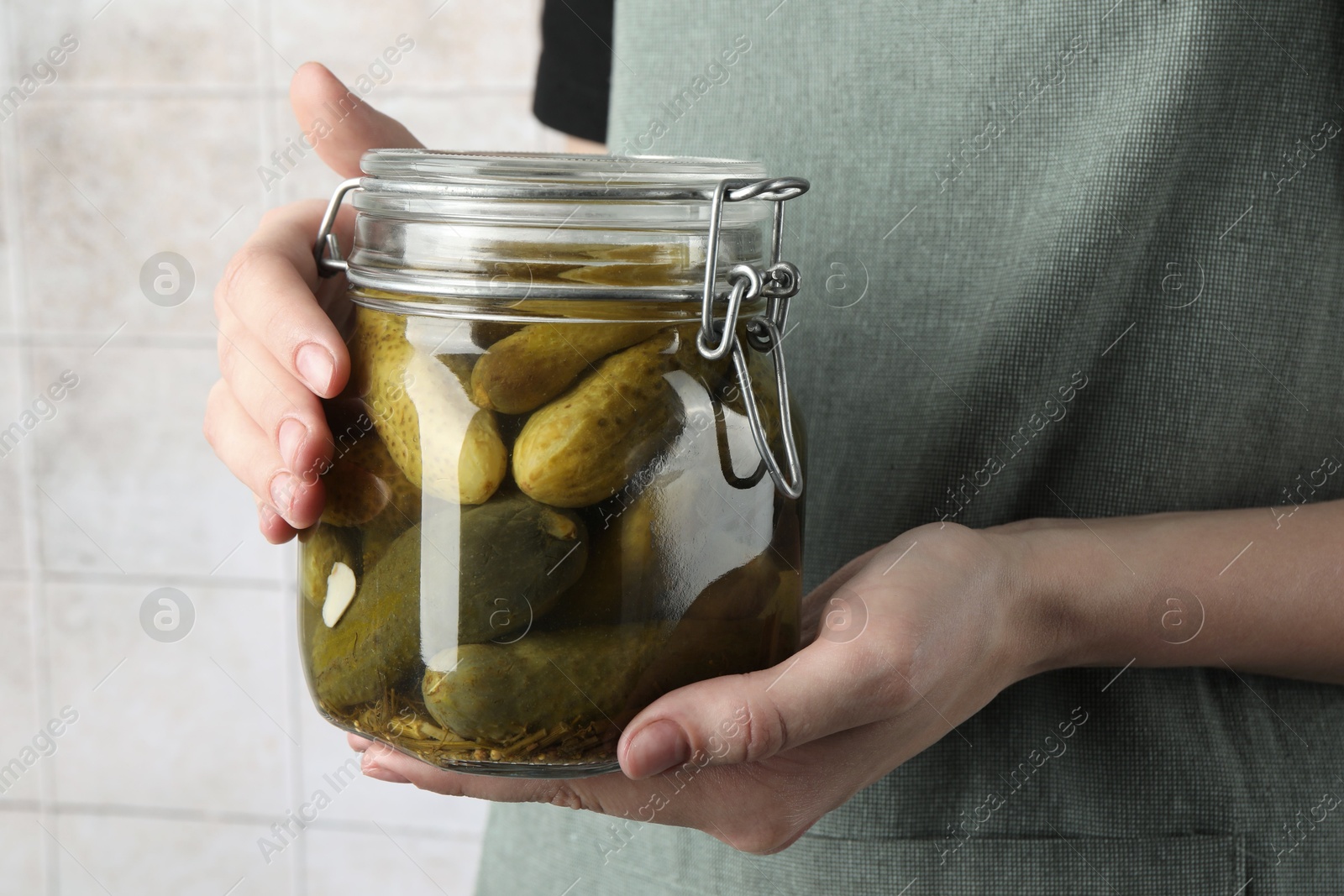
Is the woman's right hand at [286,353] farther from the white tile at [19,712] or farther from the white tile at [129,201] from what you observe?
the white tile at [19,712]

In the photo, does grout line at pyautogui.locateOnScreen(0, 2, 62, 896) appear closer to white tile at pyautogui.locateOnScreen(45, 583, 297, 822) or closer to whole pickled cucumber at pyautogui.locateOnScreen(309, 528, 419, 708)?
white tile at pyautogui.locateOnScreen(45, 583, 297, 822)

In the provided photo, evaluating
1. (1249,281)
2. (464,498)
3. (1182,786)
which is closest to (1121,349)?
(1249,281)

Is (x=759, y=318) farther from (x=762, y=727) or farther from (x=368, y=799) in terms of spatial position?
(x=368, y=799)

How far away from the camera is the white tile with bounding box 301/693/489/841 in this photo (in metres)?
1.13

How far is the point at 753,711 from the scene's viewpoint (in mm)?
342

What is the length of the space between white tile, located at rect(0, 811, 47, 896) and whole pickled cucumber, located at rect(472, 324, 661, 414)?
1.21 m

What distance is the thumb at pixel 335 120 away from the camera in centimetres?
45

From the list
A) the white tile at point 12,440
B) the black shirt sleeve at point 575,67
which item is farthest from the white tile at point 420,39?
the white tile at point 12,440

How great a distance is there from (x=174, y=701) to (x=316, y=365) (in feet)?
3.21

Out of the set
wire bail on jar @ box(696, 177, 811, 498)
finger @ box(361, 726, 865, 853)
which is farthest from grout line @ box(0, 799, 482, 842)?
wire bail on jar @ box(696, 177, 811, 498)

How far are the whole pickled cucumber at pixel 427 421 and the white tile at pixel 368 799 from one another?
834 millimetres

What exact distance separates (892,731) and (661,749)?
100mm

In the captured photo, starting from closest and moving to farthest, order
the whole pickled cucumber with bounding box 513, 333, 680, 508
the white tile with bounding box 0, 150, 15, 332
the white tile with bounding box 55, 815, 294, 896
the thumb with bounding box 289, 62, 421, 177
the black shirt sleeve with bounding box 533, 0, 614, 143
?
the whole pickled cucumber with bounding box 513, 333, 680, 508
the thumb with bounding box 289, 62, 421, 177
the black shirt sleeve with bounding box 533, 0, 614, 143
the white tile with bounding box 0, 150, 15, 332
the white tile with bounding box 55, 815, 294, 896

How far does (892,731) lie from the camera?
15.6 inches
